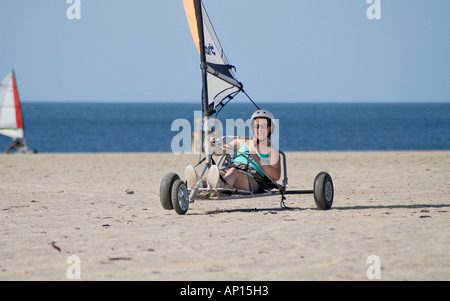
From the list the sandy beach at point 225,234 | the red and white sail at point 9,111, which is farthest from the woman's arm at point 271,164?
the red and white sail at point 9,111

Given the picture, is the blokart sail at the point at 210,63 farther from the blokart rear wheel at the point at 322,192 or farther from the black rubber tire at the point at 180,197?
the blokart rear wheel at the point at 322,192

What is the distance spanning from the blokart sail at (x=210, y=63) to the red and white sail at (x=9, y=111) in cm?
2441

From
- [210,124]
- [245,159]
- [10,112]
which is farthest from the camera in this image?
[10,112]

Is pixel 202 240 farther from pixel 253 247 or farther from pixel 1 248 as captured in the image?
pixel 1 248

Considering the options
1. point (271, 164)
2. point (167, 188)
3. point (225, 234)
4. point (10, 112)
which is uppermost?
point (10, 112)

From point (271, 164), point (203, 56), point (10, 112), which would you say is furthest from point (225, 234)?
point (10, 112)

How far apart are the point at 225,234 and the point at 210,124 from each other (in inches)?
81.6

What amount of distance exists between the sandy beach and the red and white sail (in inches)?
805

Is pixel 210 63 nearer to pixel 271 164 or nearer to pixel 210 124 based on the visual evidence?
pixel 210 124

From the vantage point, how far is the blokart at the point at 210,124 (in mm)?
8211

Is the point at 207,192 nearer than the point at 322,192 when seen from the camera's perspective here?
Yes

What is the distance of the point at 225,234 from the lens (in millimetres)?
6844
